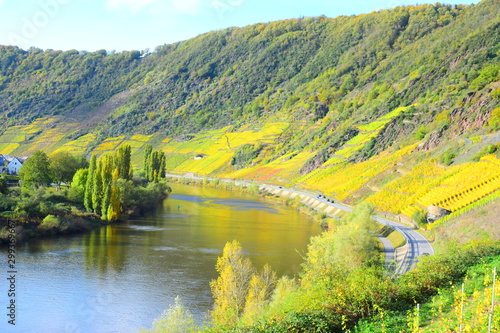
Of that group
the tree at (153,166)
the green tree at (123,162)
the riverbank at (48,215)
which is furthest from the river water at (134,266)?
the tree at (153,166)

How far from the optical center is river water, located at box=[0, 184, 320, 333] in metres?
32.3

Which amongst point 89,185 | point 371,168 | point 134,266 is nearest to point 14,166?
point 89,185

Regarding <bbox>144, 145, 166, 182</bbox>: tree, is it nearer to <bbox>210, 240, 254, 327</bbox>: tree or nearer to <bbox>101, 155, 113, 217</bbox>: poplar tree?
<bbox>101, 155, 113, 217</bbox>: poplar tree

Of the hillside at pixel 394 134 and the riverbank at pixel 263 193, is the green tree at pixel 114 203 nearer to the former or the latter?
the riverbank at pixel 263 193

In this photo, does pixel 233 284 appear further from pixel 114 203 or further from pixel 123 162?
pixel 123 162

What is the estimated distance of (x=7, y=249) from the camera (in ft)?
155

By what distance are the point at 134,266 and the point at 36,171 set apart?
41.6m

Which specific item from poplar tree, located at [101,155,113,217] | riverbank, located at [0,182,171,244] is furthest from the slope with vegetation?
riverbank, located at [0,182,171,244]

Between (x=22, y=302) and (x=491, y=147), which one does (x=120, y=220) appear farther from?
(x=491, y=147)

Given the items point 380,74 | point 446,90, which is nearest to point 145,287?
point 446,90

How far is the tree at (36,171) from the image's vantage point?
77000mm

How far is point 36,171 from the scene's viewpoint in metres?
77.7

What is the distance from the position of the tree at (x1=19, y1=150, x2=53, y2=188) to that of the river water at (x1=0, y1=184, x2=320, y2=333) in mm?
19202

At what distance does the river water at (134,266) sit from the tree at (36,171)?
63.0ft
